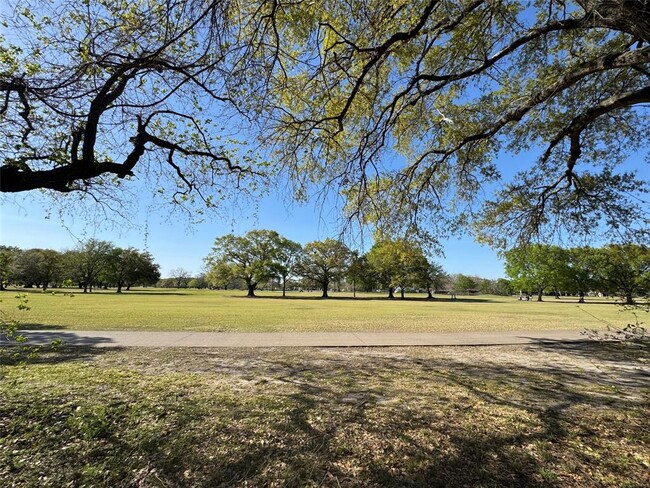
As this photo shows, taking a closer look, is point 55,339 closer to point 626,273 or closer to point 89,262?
point 626,273

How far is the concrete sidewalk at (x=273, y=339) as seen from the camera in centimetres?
881

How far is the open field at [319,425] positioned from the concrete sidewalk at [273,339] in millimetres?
2275

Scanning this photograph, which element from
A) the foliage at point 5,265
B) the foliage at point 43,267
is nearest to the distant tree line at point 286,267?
the foliage at point 43,267

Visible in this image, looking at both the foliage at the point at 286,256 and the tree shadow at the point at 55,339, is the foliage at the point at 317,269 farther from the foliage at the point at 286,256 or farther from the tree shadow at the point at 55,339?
the tree shadow at the point at 55,339

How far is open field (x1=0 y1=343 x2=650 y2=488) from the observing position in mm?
2850

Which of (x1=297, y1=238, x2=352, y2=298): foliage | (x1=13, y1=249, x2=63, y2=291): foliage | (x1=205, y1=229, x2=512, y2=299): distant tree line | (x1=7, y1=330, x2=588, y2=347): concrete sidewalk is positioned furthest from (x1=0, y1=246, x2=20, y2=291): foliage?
(x1=13, y1=249, x2=63, y2=291): foliage

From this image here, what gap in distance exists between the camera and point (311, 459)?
308 centimetres

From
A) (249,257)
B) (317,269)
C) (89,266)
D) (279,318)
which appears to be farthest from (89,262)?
(279,318)

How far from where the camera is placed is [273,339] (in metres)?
9.63

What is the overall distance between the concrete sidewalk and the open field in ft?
7.47

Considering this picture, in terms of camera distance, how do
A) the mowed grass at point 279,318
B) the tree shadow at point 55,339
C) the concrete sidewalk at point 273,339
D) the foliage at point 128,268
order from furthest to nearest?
the foliage at point 128,268, the mowed grass at point 279,318, the concrete sidewalk at point 273,339, the tree shadow at point 55,339

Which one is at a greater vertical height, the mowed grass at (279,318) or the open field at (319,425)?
the open field at (319,425)

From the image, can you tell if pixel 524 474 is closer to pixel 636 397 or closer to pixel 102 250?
pixel 636 397

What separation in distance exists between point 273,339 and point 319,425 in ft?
20.0
